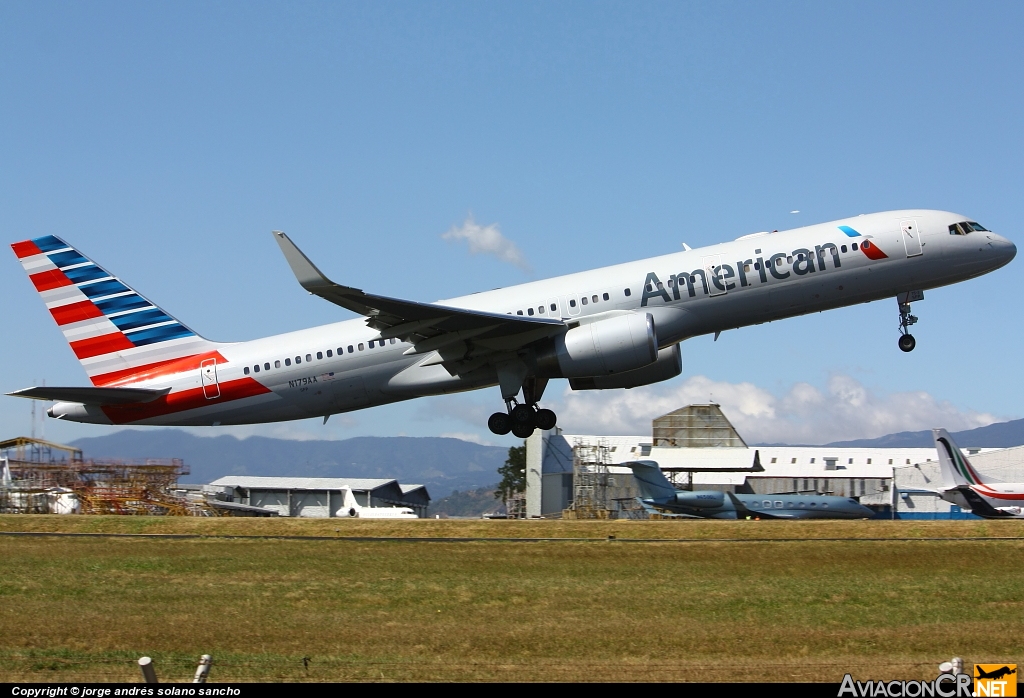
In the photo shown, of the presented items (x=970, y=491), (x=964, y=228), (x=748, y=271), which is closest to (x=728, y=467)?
(x=970, y=491)

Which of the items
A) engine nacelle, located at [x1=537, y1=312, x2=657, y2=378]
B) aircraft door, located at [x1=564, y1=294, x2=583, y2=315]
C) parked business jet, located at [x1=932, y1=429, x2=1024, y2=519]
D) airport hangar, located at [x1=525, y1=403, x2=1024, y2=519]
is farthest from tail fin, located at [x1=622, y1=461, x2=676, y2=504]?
engine nacelle, located at [x1=537, y1=312, x2=657, y2=378]

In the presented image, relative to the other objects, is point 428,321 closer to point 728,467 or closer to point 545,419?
point 545,419

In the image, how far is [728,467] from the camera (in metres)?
76.6

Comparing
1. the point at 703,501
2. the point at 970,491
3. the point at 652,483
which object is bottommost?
the point at 703,501

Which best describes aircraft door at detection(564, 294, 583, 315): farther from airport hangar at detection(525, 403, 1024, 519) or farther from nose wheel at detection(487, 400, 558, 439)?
airport hangar at detection(525, 403, 1024, 519)

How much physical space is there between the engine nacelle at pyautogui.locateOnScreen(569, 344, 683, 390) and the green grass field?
495 cm

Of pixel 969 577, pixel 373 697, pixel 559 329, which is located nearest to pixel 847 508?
pixel 969 577

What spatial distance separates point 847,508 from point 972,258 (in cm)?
3586

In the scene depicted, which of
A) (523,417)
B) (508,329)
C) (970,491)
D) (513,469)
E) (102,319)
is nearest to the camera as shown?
(508,329)

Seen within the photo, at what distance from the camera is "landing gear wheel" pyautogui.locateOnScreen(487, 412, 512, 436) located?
30.8 m

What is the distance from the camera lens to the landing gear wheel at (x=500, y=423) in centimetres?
3075

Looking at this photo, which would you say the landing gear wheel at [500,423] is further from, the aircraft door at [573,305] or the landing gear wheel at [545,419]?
the aircraft door at [573,305]

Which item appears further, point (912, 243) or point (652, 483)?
point (652, 483)

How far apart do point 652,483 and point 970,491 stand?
17.3m
